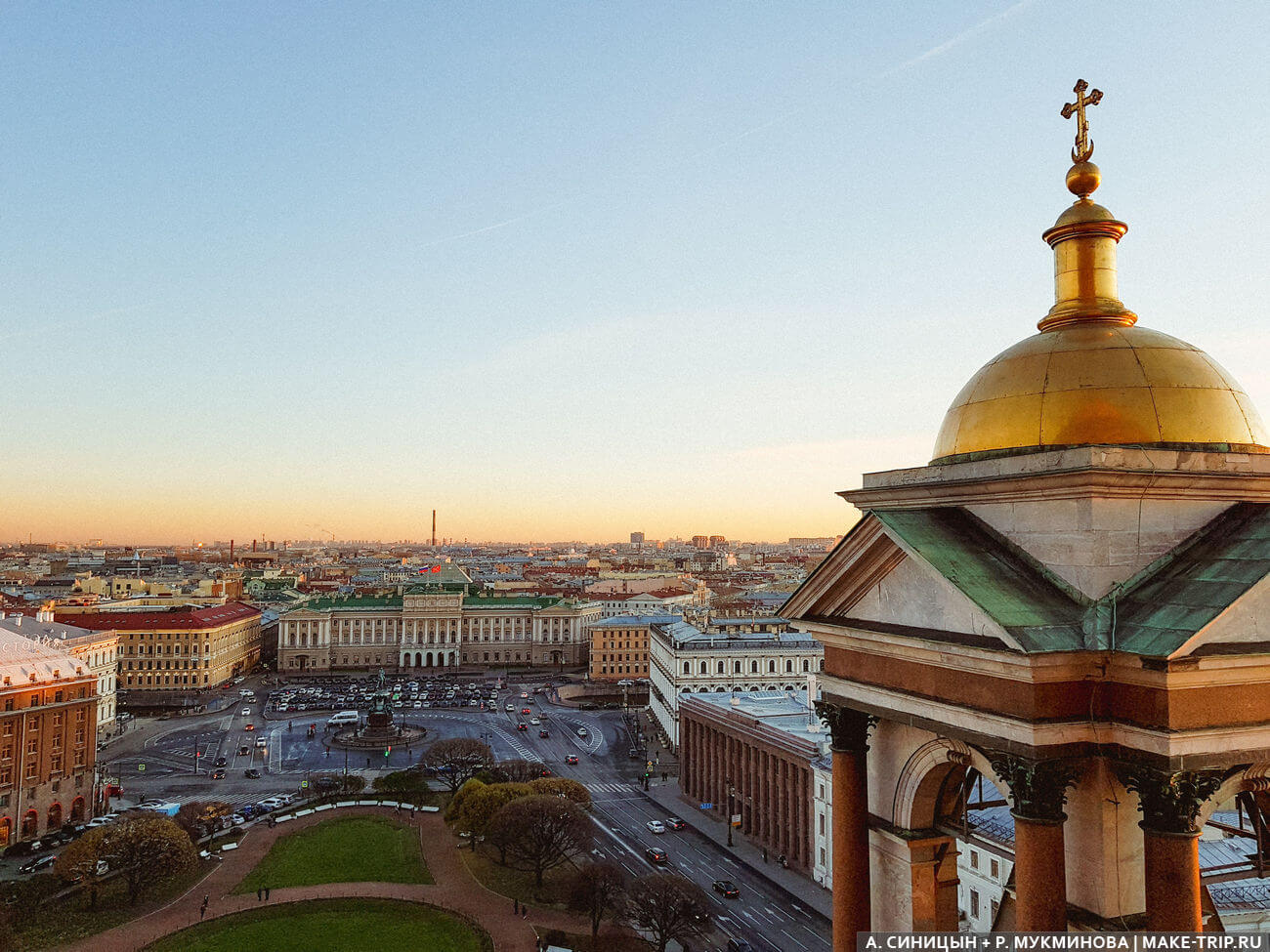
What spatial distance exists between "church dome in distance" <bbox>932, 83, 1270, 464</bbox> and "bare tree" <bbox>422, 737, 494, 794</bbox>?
7267cm

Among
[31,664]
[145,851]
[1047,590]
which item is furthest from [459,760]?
[1047,590]

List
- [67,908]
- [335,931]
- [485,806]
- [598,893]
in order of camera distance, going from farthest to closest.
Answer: [485,806] → [67,908] → [598,893] → [335,931]

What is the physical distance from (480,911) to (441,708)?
2953 inches

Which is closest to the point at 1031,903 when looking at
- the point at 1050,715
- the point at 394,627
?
the point at 1050,715

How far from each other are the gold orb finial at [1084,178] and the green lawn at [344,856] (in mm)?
58287

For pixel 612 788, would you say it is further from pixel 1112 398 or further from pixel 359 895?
pixel 1112 398

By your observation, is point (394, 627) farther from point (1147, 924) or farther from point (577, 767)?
point (1147, 924)

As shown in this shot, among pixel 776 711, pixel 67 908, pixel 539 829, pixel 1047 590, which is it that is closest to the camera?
pixel 1047 590

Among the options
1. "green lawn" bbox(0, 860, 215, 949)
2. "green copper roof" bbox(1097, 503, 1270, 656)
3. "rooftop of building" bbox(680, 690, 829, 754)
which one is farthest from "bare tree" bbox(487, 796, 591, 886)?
"green copper roof" bbox(1097, 503, 1270, 656)

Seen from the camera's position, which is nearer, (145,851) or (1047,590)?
(1047,590)

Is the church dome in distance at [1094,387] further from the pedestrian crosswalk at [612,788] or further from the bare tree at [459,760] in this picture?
the pedestrian crosswalk at [612,788]

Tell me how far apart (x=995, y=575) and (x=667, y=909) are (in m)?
42.5

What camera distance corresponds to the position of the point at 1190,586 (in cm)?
1289

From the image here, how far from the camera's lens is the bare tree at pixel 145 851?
5603cm
